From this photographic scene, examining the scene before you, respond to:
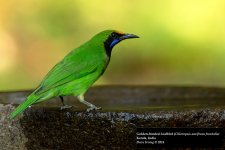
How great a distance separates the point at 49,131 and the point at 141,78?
578 cm

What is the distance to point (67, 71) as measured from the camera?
4391 mm

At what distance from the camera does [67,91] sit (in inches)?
174

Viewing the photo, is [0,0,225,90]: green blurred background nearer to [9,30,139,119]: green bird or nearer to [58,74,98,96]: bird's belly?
[9,30,139,119]: green bird

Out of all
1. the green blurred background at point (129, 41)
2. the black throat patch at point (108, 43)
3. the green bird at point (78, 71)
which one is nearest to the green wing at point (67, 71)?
the green bird at point (78, 71)

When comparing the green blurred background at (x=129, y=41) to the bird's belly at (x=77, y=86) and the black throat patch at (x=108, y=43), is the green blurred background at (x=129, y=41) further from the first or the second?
the bird's belly at (x=77, y=86)

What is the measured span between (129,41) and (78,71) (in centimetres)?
511

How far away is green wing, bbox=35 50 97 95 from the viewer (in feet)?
14.0

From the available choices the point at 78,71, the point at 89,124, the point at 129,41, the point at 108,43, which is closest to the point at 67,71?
the point at 78,71

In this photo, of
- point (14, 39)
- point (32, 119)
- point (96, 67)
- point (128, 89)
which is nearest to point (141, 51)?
point (14, 39)

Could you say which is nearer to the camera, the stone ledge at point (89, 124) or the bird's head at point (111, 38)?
the stone ledge at point (89, 124)

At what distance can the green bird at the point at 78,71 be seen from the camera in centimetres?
428

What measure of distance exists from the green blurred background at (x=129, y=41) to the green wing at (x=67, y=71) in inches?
172

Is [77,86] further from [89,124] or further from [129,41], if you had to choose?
[129,41]

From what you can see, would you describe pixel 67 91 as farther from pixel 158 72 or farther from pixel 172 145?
pixel 158 72
